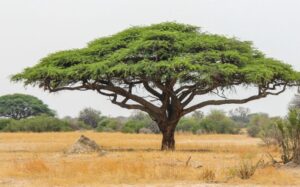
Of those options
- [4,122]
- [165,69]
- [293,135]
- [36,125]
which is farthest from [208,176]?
[4,122]

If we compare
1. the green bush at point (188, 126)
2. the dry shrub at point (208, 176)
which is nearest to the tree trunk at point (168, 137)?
the dry shrub at point (208, 176)

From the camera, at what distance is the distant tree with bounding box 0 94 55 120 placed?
73.4m

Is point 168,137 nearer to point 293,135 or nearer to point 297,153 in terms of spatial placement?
point 293,135

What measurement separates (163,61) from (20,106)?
171ft

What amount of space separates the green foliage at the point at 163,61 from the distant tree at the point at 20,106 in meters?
46.6

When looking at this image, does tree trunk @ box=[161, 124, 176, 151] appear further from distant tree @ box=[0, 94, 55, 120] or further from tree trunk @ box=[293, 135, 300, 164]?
distant tree @ box=[0, 94, 55, 120]

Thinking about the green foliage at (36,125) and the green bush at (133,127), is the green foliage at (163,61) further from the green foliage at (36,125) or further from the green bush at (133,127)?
the green bush at (133,127)

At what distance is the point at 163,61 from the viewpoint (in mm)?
24516

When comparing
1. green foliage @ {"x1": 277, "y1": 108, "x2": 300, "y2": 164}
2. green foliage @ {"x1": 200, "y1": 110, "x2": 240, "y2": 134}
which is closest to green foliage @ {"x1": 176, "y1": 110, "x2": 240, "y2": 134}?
green foliage @ {"x1": 200, "y1": 110, "x2": 240, "y2": 134}

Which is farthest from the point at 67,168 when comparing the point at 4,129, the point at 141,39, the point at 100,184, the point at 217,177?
the point at 4,129

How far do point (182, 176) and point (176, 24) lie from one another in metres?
13.9

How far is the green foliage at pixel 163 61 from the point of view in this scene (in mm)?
24422

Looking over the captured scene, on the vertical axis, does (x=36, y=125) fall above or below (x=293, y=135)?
above

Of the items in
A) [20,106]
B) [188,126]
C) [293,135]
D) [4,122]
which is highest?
[20,106]
